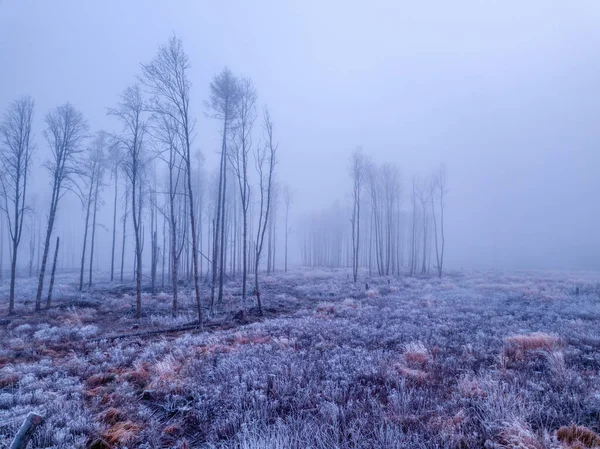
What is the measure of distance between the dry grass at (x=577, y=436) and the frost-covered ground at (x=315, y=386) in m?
0.02

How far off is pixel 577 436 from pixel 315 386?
3740 mm

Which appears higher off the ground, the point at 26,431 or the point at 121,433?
the point at 26,431

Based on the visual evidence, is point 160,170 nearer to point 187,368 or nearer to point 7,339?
point 7,339

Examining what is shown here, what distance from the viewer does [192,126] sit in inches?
551

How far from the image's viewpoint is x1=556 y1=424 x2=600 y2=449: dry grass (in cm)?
369

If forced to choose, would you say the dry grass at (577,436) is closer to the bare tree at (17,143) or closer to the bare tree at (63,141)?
the bare tree at (63,141)

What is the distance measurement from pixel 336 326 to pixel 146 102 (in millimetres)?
12513

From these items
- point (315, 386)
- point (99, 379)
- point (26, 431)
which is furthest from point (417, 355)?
point (99, 379)

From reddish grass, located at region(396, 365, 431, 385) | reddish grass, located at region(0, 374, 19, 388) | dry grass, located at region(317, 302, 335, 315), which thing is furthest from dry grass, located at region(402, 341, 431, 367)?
reddish grass, located at region(0, 374, 19, 388)

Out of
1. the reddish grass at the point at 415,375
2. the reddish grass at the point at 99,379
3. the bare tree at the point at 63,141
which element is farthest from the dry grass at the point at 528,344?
the bare tree at the point at 63,141

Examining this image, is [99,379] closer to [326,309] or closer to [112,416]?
[112,416]

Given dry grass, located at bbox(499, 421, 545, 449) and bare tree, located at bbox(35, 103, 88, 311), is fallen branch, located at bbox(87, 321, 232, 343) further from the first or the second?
dry grass, located at bbox(499, 421, 545, 449)

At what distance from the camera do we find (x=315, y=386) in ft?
18.4

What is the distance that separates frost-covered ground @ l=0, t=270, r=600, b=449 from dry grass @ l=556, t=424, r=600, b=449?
0.02 m
